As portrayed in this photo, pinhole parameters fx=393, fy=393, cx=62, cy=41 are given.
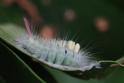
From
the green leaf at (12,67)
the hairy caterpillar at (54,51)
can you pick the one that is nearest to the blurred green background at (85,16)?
the hairy caterpillar at (54,51)

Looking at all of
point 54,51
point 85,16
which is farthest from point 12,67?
point 85,16

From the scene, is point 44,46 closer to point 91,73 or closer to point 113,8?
point 91,73

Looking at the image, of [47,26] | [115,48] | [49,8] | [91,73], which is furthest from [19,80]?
[49,8]

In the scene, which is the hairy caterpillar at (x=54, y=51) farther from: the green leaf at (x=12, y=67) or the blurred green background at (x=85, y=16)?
the blurred green background at (x=85, y=16)

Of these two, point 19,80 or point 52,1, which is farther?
point 52,1

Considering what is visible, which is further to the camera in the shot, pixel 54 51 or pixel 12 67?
pixel 54 51

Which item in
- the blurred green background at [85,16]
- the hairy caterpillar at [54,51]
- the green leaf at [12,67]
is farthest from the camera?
the blurred green background at [85,16]

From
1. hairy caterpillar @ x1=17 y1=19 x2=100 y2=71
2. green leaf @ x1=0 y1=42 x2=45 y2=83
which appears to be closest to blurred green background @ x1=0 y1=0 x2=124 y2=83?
hairy caterpillar @ x1=17 y1=19 x2=100 y2=71

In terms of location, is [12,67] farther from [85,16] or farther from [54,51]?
[85,16]

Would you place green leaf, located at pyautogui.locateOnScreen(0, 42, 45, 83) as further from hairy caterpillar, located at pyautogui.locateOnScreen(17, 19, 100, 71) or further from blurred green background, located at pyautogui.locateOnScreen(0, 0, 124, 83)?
blurred green background, located at pyautogui.locateOnScreen(0, 0, 124, 83)
